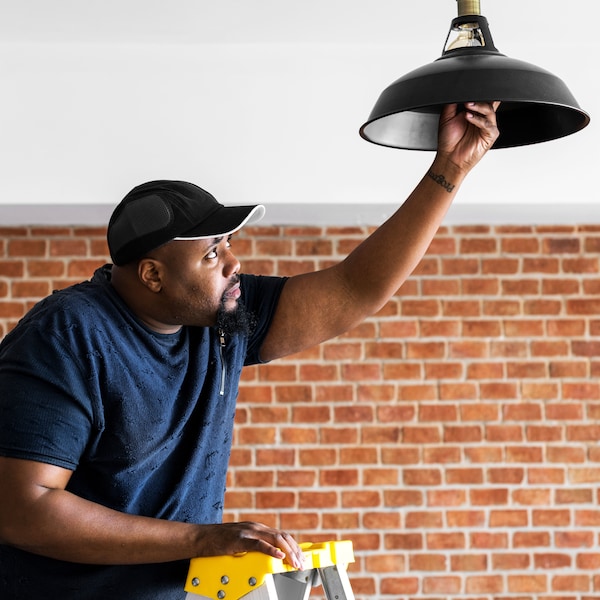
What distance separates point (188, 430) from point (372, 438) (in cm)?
206

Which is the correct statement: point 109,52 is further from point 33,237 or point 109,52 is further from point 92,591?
point 92,591

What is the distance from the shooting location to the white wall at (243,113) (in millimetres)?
3014

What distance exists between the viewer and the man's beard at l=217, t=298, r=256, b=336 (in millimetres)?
1607

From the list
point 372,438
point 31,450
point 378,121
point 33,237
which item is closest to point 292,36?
point 33,237

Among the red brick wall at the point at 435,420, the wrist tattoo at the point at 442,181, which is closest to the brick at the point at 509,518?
the red brick wall at the point at 435,420

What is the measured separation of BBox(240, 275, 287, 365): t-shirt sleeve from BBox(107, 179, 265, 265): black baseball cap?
0.19m

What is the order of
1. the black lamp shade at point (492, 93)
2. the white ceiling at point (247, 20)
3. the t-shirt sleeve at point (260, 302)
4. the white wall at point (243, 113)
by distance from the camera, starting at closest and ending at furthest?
1. the black lamp shade at point (492, 93)
2. the t-shirt sleeve at point (260, 302)
3. the white ceiling at point (247, 20)
4. the white wall at point (243, 113)

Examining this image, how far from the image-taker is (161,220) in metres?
1.55

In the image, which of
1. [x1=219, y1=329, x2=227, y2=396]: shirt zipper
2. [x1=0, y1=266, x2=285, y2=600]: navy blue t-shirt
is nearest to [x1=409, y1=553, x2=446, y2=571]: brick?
[x1=0, y1=266, x2=285, y2=600]: navy blue t-shirt

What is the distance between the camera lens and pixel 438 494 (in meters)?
3.55

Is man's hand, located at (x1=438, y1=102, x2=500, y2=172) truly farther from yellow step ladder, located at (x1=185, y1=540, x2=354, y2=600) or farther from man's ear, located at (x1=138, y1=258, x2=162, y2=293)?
yellow step ladder, located at (x1=185, y1=540, x2=354, y2=600)

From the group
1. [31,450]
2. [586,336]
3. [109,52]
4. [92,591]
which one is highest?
[109,52]

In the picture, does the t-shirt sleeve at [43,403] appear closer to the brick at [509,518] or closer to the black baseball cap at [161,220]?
the black baseball cap at [161,220]

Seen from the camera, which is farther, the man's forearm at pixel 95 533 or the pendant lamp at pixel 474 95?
the man's forearm at pixel 95 533
